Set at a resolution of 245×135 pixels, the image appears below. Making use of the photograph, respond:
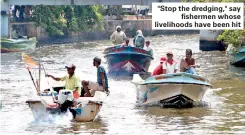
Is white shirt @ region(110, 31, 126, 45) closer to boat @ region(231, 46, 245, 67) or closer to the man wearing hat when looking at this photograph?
boat @ region(231, 46, 245, 67)

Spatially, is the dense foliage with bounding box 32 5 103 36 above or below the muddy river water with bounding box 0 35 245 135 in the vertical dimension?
above

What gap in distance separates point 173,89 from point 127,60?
33.7 ft

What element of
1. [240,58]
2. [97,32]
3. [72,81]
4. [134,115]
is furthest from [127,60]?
[97,32]

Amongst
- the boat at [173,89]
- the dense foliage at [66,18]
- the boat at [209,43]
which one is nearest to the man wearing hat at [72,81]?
the boat at [173,89]

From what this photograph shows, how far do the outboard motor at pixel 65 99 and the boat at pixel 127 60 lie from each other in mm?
12337

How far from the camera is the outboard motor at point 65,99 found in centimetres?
1778

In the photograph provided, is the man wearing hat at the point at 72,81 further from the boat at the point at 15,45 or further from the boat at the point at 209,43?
the boat at the point at 15,45

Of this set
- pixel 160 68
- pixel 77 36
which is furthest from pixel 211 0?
pixel 77 36

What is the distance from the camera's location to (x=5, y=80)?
99.3 ft

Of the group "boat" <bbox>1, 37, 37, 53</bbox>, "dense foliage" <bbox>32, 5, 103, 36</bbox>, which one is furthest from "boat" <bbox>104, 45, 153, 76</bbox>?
"dense foliage" <bbox>32, 5, 103, 36</bbox>

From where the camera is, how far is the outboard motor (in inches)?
700

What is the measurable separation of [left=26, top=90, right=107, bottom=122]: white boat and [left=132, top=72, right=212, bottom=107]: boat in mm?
2348

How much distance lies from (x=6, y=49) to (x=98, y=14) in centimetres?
2351

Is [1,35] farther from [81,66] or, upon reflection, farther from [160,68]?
[160,68]
